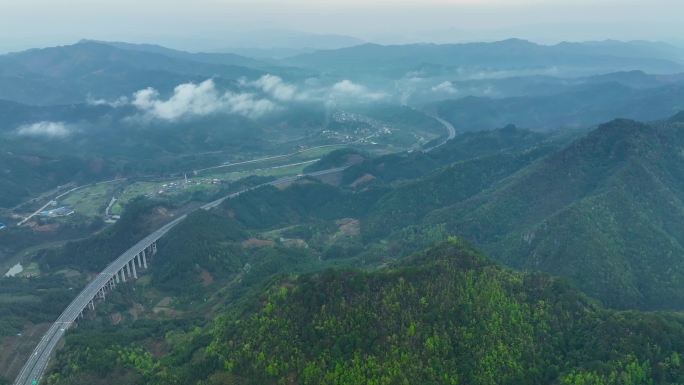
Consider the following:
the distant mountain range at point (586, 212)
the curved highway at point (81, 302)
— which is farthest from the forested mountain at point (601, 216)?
the curved highway at point (81, 302)

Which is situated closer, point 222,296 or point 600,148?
point 222,296

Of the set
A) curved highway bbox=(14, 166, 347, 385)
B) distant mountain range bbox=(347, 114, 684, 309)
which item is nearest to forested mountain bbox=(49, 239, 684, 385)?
curved highway bbox=(14, 166, 347, 385)

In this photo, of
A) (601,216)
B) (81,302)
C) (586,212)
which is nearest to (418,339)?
(586,212)

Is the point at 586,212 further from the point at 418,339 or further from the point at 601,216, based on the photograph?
the point at 418,339

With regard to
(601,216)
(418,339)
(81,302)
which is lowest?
(81,302)

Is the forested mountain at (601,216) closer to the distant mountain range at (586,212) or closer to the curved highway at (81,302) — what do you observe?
the distant mountain range at (586,212)

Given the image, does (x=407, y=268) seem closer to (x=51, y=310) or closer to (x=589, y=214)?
(x=589, y=214)

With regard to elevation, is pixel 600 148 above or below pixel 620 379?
above

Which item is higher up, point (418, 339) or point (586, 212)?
point (586, 212)

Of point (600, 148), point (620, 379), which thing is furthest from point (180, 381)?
point (600, 148)
